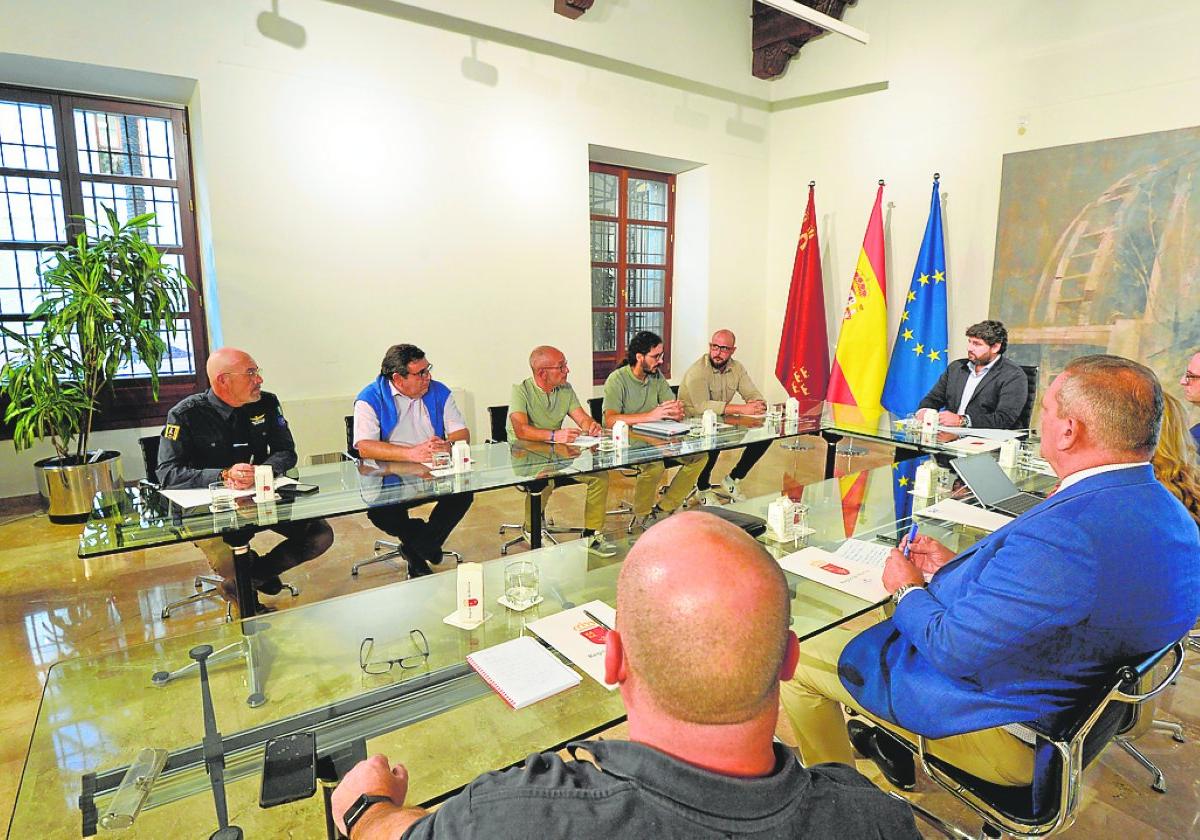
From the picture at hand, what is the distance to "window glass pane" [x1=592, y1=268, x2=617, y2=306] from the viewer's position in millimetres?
6441

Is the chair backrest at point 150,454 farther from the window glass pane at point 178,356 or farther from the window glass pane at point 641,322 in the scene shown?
the window glass pane at point 641,322

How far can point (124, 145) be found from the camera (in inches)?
175

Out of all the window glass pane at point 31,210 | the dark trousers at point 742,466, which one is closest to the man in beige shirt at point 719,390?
the dark trousers at point 742,466

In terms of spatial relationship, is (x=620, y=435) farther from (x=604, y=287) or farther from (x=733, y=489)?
(x=604, y=287)

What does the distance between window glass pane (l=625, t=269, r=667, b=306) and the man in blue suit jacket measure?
17.9 ft

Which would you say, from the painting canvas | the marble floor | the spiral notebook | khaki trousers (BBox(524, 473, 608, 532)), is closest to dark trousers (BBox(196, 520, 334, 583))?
the marble floor

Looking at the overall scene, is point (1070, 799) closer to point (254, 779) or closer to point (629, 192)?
point (254, 779)

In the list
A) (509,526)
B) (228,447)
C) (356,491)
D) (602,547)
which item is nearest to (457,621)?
(602,547)

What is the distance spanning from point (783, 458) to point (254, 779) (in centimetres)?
528

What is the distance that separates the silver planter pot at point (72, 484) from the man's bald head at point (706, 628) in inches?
174

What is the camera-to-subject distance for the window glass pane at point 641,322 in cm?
676

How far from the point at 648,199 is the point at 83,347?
4.89 meters

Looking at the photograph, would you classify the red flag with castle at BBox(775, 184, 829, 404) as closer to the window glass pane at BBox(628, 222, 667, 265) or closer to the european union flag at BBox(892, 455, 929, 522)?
the window glass pane at BBox(628, 222, 667, 265)

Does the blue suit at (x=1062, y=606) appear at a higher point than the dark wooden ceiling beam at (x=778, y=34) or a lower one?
lower
